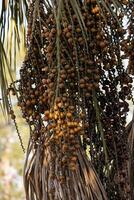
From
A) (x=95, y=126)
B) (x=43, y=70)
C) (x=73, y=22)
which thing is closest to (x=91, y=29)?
(x=73, y=22)

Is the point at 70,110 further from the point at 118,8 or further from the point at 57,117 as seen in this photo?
the point at 118,8

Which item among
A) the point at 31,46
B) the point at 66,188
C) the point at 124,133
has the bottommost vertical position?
the point at 66,188

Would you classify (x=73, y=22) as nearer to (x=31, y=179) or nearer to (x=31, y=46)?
(x=31, y=46)

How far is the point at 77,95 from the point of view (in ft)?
6.42

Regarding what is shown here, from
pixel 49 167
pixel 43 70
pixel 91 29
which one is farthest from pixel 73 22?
pixel 49 167

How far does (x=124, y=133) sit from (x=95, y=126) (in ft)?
0.35

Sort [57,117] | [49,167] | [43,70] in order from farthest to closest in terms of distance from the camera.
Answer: [49,167] < [43,70] < [57,117]

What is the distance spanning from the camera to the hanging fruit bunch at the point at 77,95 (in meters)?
1.92

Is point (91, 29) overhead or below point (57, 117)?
overhead

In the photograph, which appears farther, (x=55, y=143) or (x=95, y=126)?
(x=95, y=126)

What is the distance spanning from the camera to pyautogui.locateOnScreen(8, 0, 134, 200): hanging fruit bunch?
1917mm

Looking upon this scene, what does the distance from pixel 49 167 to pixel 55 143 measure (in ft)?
0.85

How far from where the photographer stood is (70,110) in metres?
1.88

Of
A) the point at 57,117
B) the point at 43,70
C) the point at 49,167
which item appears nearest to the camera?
the point at 57,117
